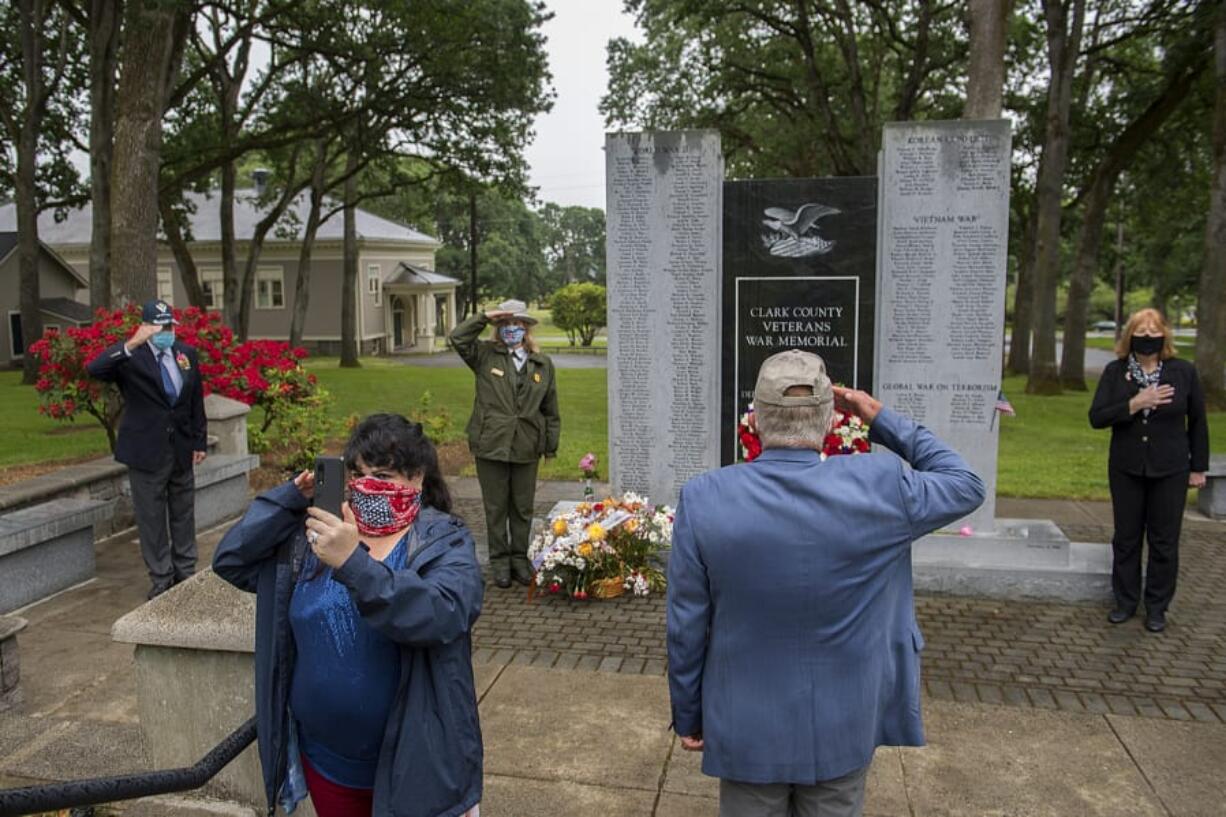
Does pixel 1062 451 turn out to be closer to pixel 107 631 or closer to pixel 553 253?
pixel 107 631

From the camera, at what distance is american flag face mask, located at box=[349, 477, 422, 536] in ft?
7.93

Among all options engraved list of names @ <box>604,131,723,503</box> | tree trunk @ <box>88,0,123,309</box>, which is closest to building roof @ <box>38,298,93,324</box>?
tree trunk @ <box>88,0,123,309</box>

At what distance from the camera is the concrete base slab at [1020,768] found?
384 centimetres

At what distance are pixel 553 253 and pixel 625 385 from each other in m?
99.9

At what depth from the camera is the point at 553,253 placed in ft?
347

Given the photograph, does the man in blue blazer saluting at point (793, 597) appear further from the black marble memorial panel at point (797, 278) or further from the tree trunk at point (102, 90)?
the tree trunk at point (102, 90)

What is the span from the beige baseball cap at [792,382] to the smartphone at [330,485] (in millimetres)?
1016

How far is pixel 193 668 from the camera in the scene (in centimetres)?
330

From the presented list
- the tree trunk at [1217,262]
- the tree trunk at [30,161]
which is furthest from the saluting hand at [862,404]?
the tree trunk at [30,161]

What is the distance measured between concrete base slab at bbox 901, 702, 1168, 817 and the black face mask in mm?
2292

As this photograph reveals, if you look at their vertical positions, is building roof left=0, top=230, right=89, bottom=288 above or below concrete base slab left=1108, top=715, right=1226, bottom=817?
above

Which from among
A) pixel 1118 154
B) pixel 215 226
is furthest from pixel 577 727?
pixel 215 226

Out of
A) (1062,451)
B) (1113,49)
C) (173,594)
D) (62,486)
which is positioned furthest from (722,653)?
(1113,49)

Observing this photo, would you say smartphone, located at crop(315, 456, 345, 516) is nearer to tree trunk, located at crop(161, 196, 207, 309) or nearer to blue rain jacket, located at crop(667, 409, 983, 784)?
blue rain jacket, located at crop(667, 409, 983, 784)
